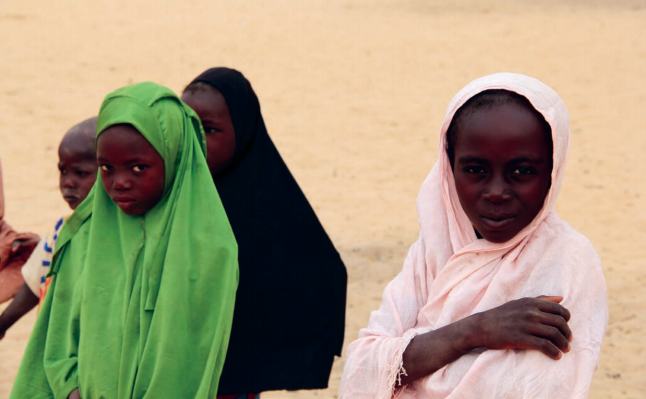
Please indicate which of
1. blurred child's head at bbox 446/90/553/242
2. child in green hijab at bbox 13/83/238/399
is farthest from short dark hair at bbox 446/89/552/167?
child in green hijab at bbox 13/83/238/399

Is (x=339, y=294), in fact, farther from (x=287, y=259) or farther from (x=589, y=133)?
(x=589, y=133)

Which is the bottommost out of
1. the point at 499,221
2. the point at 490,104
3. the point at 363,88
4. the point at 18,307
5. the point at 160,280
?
the point at 363,88

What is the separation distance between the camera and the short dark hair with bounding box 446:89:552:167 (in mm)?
2719

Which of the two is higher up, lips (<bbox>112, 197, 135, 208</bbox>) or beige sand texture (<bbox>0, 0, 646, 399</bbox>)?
lips (<bbox>112, 197, 135, 208</bbox>)

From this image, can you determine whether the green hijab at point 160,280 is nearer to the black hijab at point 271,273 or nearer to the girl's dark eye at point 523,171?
the black hijab at point 271,273

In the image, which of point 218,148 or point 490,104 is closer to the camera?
point 490,104

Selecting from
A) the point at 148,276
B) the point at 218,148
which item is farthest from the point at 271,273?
the point at 148,276

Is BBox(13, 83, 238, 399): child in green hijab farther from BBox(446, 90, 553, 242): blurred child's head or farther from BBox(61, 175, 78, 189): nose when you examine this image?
BBox(446, 90, 553, 242): blurred child's head

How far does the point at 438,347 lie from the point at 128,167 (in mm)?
1231

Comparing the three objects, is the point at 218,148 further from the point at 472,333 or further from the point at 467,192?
the point at 472,333

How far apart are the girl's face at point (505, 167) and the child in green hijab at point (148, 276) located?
1045mm

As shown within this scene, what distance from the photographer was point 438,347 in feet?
9.01

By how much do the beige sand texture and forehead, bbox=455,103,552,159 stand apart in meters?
3.82

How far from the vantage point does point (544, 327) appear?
260 cm
